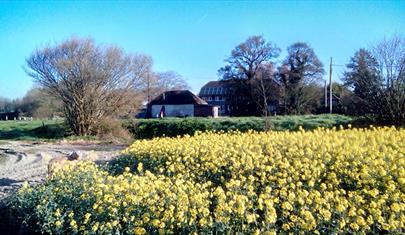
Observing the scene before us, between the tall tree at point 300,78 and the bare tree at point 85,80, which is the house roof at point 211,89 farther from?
the bare tree at point 85,80

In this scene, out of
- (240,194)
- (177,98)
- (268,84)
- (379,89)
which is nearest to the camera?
(240,194)

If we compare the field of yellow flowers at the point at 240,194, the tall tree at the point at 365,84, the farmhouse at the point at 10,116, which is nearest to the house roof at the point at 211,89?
the farmhouse at the point at 10,116

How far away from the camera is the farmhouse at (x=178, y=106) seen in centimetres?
4647

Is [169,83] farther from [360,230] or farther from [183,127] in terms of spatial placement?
[360,230]

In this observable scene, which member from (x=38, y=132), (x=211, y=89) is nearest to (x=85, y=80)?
(x=38, y=132)

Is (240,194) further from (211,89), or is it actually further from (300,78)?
(211,89)

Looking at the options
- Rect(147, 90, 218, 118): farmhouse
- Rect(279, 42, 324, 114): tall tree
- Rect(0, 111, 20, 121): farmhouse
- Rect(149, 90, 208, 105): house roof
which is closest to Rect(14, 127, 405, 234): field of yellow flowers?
Rect(279, 42, 324, 114): tall tree

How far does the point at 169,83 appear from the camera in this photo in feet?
180

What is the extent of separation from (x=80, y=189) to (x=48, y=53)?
1844 cm

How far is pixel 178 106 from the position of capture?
4731 cm

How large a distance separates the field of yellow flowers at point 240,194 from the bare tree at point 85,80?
1554cm

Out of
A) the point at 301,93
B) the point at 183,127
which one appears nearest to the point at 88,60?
the point at 183,127

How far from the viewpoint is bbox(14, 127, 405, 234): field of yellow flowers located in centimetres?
302

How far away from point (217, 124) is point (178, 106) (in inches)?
1076
